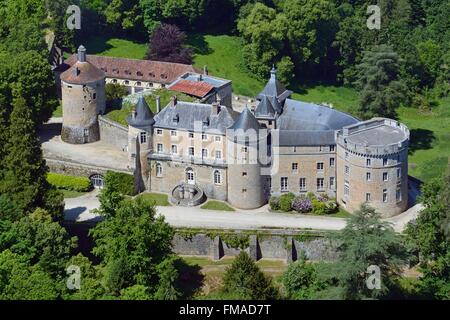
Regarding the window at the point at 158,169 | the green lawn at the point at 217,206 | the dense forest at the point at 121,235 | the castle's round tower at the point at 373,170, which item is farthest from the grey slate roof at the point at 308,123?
the dense forest at the point at 121,235

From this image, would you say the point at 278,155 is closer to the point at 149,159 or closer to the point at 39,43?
the point at 149,159

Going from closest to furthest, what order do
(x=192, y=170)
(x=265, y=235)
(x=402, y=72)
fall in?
(x=265, y=235)
(x=192, y=170)
(x=402, y=72)

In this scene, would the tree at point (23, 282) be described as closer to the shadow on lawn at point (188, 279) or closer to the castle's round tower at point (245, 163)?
the shadow on lawn at point (188, 279)

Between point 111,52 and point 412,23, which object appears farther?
point 412,23
